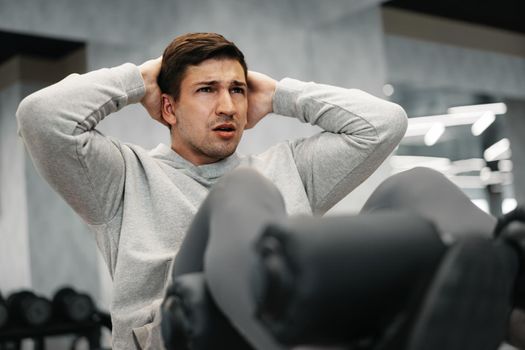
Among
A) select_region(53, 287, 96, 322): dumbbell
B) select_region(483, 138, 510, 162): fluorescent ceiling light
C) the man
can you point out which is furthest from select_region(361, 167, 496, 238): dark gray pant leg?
select_region(483, 138, 510, 162): fluorescent ceiling light

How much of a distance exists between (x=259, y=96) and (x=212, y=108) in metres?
0.17

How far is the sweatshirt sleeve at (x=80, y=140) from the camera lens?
1.31 m

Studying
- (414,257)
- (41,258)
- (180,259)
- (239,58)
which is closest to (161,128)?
(41,258)

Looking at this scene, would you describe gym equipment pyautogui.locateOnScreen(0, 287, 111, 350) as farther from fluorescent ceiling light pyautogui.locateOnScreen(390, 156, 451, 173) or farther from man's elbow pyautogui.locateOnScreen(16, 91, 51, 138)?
fluorescent ceiling light pyautogui.locateOnScreen(390, 156, 451, 173)

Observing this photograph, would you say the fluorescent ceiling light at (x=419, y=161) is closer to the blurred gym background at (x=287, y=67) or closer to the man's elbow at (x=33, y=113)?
the blurred gym background at (x=287, y=67)

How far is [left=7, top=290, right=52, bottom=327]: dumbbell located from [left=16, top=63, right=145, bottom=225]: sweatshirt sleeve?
310cm

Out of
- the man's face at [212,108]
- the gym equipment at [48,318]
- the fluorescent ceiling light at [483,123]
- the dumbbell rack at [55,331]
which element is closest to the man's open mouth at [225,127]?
the man's face at [212,108]

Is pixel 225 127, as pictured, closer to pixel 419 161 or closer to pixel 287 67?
pixel 287 67

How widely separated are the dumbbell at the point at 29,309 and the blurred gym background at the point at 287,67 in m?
0.69

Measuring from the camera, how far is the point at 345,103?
1.57m

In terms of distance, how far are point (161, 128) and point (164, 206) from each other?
2969 millimetres

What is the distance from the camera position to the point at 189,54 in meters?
1.53

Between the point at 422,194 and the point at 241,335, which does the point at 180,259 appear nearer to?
the point at 241,335

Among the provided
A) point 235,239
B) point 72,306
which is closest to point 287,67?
point 72,306
